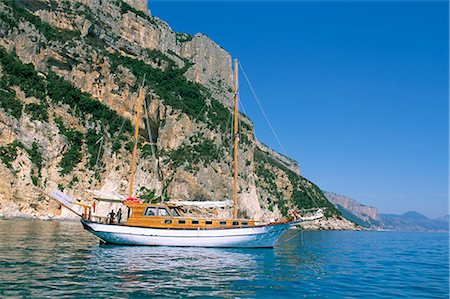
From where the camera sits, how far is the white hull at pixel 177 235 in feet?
84.4

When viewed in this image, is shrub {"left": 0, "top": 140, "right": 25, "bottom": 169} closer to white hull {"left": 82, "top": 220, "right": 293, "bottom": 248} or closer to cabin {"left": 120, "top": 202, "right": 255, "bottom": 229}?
white hull {"left": 82, "top": 220, "right": 293, "bottom": 248}

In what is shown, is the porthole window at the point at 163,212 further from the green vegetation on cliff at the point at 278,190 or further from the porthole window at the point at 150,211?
the green vegetation on cliff at the point at 278,190

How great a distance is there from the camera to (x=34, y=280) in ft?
37.6

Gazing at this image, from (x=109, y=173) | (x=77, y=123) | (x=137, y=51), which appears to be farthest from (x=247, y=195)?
(x=137, y=51)

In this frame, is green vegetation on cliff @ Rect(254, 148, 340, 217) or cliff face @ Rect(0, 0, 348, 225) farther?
green vegetation on cliff @ Rect(254, 148, 340, 217)

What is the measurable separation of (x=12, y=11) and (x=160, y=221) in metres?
61.1

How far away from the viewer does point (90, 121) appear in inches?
2596

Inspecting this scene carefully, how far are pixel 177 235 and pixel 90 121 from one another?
47415 mm

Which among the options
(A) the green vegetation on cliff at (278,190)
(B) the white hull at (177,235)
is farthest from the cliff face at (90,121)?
(B) the white hull at (177,235)

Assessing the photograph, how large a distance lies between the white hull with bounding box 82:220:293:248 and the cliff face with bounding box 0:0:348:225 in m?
25.8

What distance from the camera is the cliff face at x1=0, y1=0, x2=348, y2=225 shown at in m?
55.1

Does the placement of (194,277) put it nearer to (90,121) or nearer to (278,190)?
(90,121)

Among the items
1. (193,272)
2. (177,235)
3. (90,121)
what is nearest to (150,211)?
(177,235)

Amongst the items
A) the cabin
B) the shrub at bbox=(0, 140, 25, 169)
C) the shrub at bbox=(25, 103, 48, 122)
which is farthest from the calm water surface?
the shrub at bbox=(25, 103, 48, 122)
